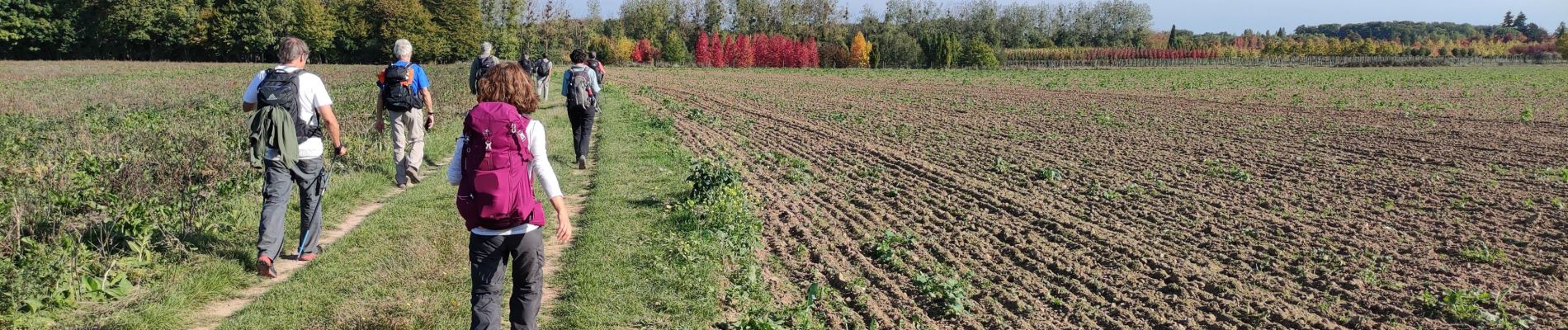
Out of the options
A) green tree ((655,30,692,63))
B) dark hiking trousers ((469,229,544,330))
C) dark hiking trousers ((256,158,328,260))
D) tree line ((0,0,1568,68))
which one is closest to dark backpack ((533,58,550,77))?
dark hiking trousers ((256,158,328,260))

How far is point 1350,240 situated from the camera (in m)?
7.94

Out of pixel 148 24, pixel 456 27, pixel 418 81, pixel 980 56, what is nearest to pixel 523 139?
pixel 418 81

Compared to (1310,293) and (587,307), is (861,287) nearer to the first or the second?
(587,307)

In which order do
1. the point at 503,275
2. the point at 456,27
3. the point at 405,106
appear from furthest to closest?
the point at 456,27
the point at 405,106
the point at 503,275

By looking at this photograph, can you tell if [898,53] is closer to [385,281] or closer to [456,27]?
[456,27]

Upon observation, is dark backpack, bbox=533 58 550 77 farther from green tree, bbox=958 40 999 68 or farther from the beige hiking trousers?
green tree, bbox=958 40 999 68

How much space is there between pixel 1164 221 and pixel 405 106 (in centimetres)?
746

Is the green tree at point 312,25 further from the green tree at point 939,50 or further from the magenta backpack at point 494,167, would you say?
the magenta backpack at point 494,167

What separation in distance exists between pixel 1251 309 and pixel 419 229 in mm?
6136

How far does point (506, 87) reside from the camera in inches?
166

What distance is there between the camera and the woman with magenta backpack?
4.09 m

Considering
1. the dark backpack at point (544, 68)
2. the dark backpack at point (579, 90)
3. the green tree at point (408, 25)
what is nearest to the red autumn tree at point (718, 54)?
the green tree at point (408, 25)

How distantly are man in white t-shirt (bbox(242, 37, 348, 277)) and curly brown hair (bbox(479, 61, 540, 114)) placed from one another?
231 centimetres

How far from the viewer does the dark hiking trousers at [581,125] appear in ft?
36.9
